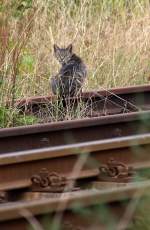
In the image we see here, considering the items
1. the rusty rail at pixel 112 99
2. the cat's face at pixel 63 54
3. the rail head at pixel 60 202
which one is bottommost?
the rusty rail at pixel 112 99

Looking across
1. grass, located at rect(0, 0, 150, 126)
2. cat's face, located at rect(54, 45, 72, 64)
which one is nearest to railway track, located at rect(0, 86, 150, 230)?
grass, located at rect(0, 0, 150, 126)

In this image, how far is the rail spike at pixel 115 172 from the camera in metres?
5.21

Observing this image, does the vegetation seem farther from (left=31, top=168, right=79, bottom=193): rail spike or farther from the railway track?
(left=31, top=168, right=79, bottom=193): rail spike

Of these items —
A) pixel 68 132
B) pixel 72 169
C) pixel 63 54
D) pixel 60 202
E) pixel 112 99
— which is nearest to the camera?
pixel 60 202

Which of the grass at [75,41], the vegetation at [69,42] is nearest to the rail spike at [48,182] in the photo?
the vegetation at [69,42]

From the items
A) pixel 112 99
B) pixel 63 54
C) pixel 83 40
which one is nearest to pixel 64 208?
pixel 112 99

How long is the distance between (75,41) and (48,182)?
17.1ft

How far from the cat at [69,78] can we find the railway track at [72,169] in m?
0.34

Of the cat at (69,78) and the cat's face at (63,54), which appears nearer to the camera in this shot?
the cat at (69,78)

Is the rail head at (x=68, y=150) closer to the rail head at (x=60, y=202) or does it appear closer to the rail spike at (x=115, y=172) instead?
the rail spike at (x=115, y=172)

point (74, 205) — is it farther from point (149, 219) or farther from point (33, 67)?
point (33, 67)

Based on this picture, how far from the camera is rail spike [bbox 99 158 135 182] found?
521 cm

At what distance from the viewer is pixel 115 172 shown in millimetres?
5262

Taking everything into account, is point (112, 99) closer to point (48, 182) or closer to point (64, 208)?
point (48, 182)
